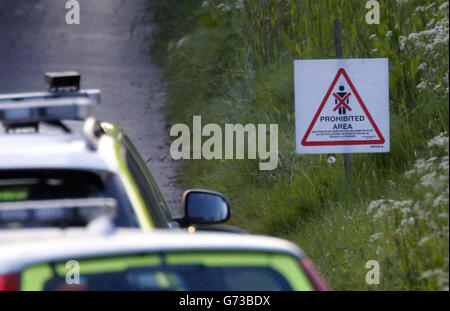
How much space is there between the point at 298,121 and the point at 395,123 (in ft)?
3.52

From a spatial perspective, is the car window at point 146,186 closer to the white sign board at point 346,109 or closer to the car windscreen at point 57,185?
the car windscreen at point 57,185

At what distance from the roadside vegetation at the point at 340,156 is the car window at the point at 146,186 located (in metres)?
1.19

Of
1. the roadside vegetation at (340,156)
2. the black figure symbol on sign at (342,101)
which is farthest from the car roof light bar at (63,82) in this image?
the black figure symbol on sign at (342,101)

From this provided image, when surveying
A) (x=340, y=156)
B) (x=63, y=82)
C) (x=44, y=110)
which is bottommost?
(x=340, y=156)

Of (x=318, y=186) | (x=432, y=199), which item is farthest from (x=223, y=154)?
(x=432, y=199)

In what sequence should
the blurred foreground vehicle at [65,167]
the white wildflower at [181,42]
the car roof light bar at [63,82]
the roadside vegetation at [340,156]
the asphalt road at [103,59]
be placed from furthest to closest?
the white wildflower at [181,42], the asphalt road at [103,59], the roadside vegetation at [340,156], the car roof light bar at [63,82], the blurred foreground vehicle at [65,167]

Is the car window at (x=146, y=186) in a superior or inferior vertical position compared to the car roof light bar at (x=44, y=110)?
inferior

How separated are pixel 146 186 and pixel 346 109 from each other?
297cm

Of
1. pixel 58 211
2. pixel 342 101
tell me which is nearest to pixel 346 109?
pixel 342 101

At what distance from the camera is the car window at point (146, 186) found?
4.71 metres

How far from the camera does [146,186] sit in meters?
5.14

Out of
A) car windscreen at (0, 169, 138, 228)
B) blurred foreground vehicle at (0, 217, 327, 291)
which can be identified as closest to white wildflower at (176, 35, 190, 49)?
car windscreen at (0, 169, 138, 228)

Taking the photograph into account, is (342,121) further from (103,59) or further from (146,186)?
(103,59)
